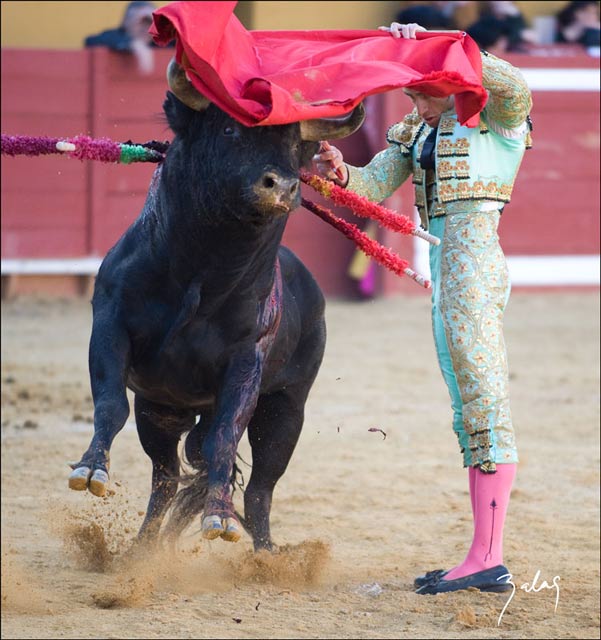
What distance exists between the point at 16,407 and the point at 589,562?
116 inches

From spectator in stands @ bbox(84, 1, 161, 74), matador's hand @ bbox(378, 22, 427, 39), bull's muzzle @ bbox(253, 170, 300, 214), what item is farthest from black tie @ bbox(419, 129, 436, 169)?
spectator in stands @ bbox(84, 1, 161, 74)

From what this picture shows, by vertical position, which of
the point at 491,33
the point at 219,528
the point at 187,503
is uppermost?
the point at 491,33

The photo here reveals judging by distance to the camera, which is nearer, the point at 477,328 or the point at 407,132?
the point at 477,328

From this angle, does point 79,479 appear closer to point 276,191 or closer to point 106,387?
point 106,387

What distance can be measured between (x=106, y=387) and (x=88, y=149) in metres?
0.56

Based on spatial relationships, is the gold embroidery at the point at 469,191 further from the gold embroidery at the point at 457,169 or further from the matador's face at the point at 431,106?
the matador's face at the point at 431,106

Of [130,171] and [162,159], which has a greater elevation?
[162,159]

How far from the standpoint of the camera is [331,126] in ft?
9.35

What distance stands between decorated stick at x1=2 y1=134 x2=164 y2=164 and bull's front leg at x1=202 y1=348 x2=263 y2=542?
52 centimetres

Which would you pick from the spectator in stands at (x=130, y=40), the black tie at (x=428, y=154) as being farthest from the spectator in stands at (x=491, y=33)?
the black tie at (x=428, y=154)

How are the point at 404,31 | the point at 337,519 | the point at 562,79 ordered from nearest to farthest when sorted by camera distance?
the point at 404,31, the point at 337,519, the point at 562,79

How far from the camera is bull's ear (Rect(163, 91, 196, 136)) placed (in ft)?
9.53

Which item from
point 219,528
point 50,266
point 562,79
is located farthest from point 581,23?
point 219,528

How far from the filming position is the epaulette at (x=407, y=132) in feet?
11.8
